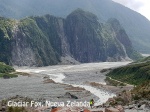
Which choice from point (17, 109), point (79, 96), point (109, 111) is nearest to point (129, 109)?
point (109, 111)

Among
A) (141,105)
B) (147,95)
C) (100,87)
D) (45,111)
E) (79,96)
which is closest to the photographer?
(141,105)

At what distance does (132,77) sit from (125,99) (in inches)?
3724

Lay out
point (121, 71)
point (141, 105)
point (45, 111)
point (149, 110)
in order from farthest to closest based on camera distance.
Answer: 1. point (121, 71)
2. point (45, 111)
3. point (141, 105)
4. point (149, 110)

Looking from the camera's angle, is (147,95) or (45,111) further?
(147,95)

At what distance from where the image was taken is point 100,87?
140m

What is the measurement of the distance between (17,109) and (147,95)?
2918 centimetres

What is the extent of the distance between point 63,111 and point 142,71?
118 metres

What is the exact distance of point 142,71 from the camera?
16000 cm

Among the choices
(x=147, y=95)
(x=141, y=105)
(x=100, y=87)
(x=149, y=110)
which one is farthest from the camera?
(x=100, y=87)

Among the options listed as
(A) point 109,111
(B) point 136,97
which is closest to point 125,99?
(B) point 136,97

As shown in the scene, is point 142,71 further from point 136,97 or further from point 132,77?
point 136,97

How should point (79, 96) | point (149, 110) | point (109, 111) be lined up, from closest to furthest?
1. point (109, 111)
2. point (149, 110)
3. point (79, 96)

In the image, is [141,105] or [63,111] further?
[141,105]

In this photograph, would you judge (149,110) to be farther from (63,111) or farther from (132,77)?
(132,77)
